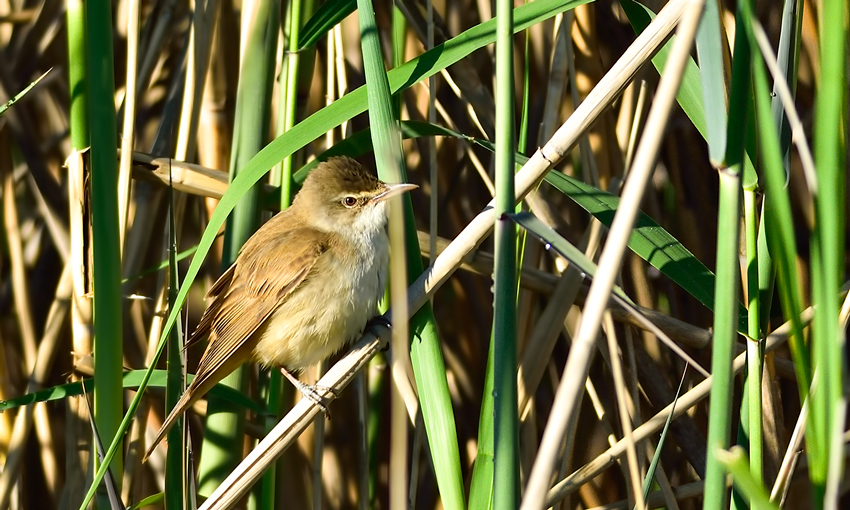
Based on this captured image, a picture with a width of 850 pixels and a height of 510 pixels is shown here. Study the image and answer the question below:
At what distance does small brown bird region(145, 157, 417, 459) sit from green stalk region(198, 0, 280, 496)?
0.29 feet

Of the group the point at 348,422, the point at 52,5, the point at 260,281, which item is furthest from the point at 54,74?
the point at 348,422

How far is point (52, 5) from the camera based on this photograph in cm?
336

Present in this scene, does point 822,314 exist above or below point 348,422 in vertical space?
above

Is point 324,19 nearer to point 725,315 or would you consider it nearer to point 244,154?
point 244,154

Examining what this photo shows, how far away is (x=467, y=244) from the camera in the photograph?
1.81 m

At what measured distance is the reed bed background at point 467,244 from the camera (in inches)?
49.8

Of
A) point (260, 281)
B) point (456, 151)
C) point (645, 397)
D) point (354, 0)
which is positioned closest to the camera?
point (354, 0)

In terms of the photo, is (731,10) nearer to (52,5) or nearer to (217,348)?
(217,348)

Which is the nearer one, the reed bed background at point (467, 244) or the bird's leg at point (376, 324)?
the reed bed background at point (467, 244)

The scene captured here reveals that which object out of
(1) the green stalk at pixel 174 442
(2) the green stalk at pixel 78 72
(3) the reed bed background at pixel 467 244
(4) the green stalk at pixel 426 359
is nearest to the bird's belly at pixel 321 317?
(3) the reed bed background at pixel 467 244

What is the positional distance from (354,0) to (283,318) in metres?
1.12

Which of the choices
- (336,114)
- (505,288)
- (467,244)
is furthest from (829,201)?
(336,114)

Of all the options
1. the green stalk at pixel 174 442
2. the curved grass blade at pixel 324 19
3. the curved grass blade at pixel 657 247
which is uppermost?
the curved grass blade at pixel 324 19

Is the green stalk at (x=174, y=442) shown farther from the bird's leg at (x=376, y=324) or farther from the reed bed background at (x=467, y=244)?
the bird's leg at (x=376, y=324)
